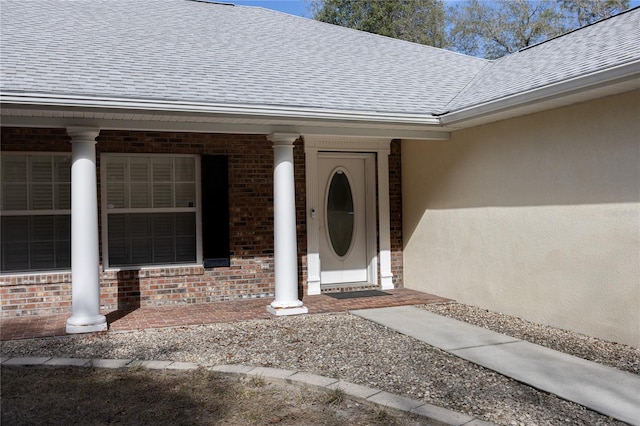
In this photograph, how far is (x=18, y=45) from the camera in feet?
Answer: 24.3

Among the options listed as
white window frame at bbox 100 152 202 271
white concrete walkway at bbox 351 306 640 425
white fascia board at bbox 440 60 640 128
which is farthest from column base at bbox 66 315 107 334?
white fascia board at bbox 440 60 640 128

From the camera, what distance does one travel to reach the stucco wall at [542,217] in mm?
6031

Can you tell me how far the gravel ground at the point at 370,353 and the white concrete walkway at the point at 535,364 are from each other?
0.15 m

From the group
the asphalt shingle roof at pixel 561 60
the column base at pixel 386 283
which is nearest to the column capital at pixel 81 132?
the asphalt shingle roof at pixel 561 60

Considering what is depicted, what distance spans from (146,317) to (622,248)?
5.98 meters

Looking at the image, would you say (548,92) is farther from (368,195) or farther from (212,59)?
(212,59)

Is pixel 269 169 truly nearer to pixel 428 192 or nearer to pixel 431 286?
pixel 428 192

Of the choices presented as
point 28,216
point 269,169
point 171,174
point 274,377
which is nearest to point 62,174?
point 28,216

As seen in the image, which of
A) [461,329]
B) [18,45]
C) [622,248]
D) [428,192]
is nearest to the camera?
[622,248]

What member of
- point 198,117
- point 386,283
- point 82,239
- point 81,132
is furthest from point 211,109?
point 386,283

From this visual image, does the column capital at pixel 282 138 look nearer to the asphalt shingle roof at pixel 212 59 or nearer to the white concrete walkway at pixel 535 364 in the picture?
the asphalt shingle roof at pixel 212 59

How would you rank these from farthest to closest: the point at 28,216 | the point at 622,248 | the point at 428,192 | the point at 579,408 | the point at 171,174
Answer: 1. the point at 428,192
2. the point at 171,174
3. the point at 28,216
4. the point at 622,248
5. the point at 579,408

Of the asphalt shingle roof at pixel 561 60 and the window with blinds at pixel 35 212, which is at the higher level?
the asphalt shingle roof at pixel 561 60

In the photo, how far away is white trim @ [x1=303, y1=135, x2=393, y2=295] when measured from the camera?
942 centimetres
